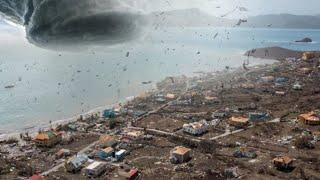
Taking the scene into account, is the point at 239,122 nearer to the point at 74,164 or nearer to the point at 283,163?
the point at 283,163

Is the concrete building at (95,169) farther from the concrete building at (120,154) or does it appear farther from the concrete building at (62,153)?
the concrete building at (62,153)

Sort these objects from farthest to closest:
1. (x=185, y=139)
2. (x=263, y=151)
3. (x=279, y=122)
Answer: (x=279, y=122), (x=185, y=139), (x=263, y=151)

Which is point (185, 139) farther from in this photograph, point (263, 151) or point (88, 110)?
point (88, 110)

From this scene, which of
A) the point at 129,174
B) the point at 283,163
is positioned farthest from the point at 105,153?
the point at 283,163

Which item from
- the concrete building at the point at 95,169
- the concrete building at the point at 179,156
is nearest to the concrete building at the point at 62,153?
the concrete building at the point at 95,169

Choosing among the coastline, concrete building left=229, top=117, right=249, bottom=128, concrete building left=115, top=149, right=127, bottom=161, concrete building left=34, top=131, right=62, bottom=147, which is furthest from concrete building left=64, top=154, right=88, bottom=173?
concrete building left=229, top=117, right=249, bottom=128

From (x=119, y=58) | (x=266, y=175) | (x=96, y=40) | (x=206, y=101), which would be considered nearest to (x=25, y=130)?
(x=206, y=101)
